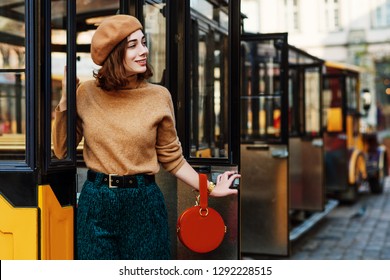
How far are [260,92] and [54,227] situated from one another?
3569mm

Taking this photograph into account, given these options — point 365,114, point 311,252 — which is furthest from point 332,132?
point 311,252

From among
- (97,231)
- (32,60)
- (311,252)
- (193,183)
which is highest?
(32,60)

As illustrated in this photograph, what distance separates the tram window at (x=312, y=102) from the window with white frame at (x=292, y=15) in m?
12.7

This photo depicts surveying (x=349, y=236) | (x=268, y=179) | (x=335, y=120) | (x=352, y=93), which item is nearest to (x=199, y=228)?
Result: (x=268, y=179)

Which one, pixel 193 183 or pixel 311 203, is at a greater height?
pixel 193 183

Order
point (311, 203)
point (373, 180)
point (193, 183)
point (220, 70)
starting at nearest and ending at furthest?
point (193, 183)
point (220, 70)
point (311, 203)
point (373, 180)

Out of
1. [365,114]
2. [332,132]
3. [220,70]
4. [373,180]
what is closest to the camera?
[220,70]

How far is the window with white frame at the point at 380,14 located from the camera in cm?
2244

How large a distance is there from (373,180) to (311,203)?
430 cm

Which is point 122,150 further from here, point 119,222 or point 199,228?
point 199,228

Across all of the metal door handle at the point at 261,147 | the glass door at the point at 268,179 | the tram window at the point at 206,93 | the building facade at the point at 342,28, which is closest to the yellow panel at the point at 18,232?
the tram window at the point at 206,93

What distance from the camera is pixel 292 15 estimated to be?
70.6 feet

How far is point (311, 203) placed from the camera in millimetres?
7559
